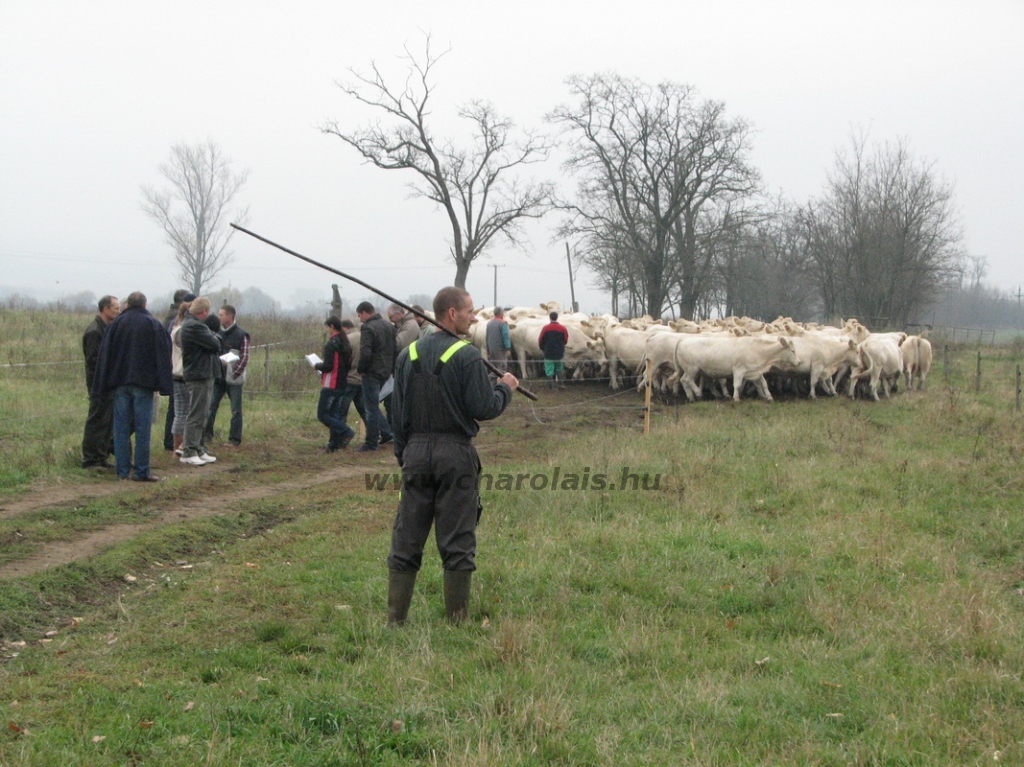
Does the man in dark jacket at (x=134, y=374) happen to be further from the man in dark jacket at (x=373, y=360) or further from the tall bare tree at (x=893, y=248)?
the tall bare tree at (x=893, y=248)

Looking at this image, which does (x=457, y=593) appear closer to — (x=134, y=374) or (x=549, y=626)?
(x=549, y=626)

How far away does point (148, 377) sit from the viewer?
33.9 feet

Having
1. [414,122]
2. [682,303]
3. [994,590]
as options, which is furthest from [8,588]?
[682,303]

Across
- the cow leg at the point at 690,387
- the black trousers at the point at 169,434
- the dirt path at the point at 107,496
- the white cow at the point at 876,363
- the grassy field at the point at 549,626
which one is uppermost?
the white cow at the point at 876,363

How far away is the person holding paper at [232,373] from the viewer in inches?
510

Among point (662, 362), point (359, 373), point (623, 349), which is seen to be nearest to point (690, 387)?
point (662, 362)

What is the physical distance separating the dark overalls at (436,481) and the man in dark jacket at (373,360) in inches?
289

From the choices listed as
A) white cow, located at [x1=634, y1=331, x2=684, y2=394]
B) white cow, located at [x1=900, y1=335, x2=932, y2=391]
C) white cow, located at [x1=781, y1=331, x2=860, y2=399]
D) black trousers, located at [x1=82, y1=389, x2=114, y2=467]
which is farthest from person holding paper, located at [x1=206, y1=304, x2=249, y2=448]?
white cow, located at [x1=900, y1=335, x2=932, y2=391]

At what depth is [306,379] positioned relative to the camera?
65.9 ft

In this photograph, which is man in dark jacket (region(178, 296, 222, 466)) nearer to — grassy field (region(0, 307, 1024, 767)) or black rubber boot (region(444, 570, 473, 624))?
grassy field (region(0, 307, 1024, 767))

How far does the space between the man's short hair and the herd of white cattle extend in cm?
1229

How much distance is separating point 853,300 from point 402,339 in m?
40.0

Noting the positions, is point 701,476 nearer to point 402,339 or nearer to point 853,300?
point 402,339

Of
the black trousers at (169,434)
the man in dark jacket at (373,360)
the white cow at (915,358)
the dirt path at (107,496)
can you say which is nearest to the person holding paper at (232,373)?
the black trousers at (169,434)
